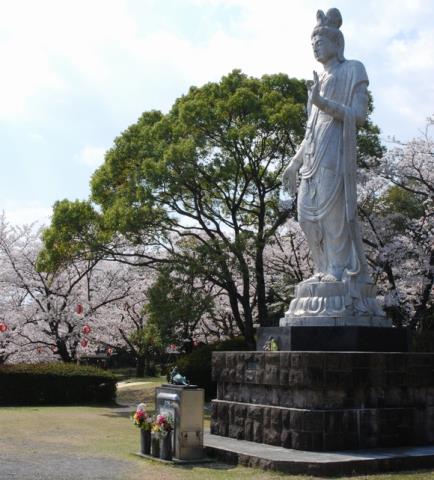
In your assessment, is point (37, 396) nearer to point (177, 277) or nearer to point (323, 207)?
point (177, 277)

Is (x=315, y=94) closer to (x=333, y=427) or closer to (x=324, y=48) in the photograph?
(x=324, y=48)

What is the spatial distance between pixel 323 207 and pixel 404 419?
123 inches

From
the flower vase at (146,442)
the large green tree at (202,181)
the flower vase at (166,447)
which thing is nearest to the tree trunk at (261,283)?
the large green tree at (202,181)

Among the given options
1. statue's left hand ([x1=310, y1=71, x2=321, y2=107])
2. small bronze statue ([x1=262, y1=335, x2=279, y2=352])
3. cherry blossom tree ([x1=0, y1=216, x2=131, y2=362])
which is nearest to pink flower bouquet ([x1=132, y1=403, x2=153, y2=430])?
small bronze statue ([x1=262, y1=335, x2=279, y2=352])

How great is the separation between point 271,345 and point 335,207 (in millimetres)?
2176

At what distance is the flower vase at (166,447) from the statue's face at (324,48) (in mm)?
5927

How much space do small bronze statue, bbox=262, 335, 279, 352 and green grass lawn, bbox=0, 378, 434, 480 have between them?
69.8 inches

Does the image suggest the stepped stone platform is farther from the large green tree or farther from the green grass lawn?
the large green tree

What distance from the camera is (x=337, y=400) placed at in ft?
30.2

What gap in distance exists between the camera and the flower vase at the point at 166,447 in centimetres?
935

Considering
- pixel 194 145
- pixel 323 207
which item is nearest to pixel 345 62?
pixel 323 207

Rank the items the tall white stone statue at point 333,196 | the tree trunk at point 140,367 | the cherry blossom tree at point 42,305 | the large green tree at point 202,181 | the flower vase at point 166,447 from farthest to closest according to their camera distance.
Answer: the tree trunk at point 140,367 → the cherry blossom tree at point 42,305 → the large green tree at point 202,181 → the tall white stone statue at point 333,196 → the flower vase at point 166,447

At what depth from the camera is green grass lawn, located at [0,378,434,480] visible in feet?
27.8

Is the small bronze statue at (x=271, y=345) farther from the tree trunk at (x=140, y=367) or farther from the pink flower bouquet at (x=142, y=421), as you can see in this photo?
the tree trunk at (x=140, y=367)
